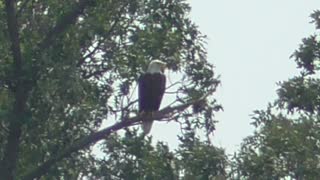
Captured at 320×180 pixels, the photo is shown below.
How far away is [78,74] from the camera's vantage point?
11.7 metres

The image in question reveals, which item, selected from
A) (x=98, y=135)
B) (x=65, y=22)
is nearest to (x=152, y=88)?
(x=65, y=22)

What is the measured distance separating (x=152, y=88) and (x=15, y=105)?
5.14 feet

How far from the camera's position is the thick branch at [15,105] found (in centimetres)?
1094

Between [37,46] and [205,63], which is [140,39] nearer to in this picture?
[205,63]

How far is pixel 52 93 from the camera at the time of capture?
37.1 ft

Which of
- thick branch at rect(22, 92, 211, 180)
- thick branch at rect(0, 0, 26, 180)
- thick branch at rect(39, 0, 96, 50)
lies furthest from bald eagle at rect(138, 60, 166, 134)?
thick branch at rect(0, 0, 26, 180)

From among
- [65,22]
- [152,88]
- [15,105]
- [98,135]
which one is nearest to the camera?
[98,135]

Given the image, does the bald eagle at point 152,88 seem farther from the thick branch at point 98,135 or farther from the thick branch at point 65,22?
the thick branch at point 65,22

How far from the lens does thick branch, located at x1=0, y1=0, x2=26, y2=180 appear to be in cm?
1094

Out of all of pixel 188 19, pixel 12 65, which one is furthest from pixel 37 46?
pixel 188 19

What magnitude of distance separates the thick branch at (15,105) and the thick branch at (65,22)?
0.47 metres

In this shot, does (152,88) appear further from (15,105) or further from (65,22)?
(15,105)

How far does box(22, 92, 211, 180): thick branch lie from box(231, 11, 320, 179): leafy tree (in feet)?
6.15

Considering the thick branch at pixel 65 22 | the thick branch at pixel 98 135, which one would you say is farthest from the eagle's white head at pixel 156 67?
the thick branch at pixel 98 135
